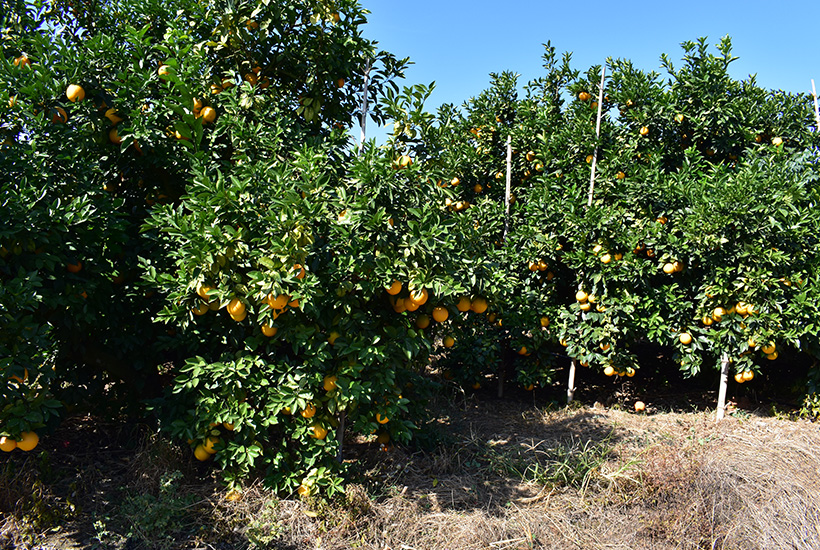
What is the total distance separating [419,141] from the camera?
3.29m

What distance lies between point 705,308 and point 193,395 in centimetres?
413

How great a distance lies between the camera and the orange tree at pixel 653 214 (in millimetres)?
4527

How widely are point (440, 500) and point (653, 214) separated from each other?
3222mm

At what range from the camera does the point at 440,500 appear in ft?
10.9

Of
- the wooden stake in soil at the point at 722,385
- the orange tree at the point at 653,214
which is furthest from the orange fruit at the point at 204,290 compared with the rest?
the wooden stake in soil at the point at 722,385

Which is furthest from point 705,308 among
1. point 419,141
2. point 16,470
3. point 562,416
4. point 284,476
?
point 16,470

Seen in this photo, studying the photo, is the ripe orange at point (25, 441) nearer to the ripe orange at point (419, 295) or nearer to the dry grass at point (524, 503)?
the dry grass at point (524, 503)

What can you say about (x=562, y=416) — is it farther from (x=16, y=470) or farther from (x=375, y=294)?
(x=16, y=470)

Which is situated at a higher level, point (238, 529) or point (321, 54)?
point (321, 54)

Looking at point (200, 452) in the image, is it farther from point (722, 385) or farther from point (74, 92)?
point (722, 385)

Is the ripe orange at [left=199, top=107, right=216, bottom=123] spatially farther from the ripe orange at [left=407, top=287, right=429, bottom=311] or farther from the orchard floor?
the orchard floor

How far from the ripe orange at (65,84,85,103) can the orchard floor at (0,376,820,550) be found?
6.55 feet

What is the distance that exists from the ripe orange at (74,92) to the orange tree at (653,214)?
273cm

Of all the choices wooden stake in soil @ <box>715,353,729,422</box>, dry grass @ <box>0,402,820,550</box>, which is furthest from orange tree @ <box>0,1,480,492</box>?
wooden stake in soil @ <box>715,353,729,422</box>
